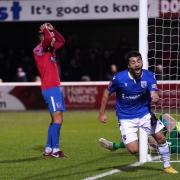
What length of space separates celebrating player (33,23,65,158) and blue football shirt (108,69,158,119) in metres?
1.70

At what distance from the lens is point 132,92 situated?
10.2 meters

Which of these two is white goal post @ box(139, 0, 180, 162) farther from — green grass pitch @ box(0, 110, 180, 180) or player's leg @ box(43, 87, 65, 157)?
player's leg @ box(43, 87, 65, 157)

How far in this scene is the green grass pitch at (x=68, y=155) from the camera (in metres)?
9.99

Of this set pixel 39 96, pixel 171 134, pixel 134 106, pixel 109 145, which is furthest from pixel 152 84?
pixel 39 96

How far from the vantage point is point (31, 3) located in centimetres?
2489

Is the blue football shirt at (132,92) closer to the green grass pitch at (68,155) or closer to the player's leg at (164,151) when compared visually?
the player's leg at (164,151)

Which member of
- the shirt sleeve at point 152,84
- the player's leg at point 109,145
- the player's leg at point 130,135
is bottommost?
the player's leg at point 109,145

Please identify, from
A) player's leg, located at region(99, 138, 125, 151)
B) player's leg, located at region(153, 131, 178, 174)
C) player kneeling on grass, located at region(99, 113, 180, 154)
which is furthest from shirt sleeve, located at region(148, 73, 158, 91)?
player kneeling on grass, located at region(99, 113, 180, 154)

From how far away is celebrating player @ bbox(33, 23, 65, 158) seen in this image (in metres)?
11.7

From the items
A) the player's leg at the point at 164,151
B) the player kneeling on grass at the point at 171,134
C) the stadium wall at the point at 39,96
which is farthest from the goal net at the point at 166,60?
the stadium wall at the point at 39,96

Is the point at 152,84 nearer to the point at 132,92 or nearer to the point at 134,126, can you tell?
the point at 132,92

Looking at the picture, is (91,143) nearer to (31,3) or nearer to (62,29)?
(31,3)

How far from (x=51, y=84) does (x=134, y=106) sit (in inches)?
78.8

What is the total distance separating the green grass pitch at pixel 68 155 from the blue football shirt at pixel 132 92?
80 centimetres
